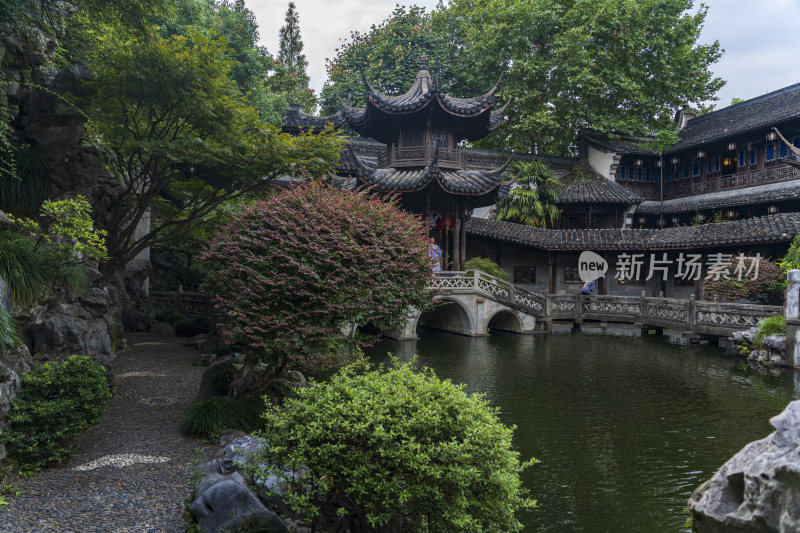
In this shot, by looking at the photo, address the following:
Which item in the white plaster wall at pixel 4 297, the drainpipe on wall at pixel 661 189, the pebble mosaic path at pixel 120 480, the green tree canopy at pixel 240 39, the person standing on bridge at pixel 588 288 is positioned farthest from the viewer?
the drainpipe on wall at pixel 661 189

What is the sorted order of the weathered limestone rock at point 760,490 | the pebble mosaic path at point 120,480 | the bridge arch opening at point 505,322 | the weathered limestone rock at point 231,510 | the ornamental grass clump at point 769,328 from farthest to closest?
the bridge arch opening at point 505,322
the ornamental grass clump at point 769,328
the pebble mosaic path at point 120,480
the weathered limestone rock at point 231,510
the weathered limestone rock at point 760,490

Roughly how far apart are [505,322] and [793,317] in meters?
10.3

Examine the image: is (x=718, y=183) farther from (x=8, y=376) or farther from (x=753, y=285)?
(x=8, y=376)

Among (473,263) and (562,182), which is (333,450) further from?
(562,182)

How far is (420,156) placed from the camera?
21.3m

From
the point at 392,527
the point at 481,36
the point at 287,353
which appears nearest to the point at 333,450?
the point at 392,527

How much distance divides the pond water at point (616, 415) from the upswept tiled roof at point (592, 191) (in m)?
10.7

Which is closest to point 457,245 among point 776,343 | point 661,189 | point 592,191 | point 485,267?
point 485,267

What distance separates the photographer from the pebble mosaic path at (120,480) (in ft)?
16.1

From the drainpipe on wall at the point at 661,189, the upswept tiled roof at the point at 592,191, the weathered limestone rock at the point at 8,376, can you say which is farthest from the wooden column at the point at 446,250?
the weathered limestone rock at the point at 8,376

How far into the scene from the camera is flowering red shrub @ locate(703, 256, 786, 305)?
1742cm

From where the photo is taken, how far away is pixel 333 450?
14.1 feet

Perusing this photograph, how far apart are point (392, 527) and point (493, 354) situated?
12230mm

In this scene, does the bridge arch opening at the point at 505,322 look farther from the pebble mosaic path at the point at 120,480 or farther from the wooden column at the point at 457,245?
the pebble mosaic path at the point at 120,480
